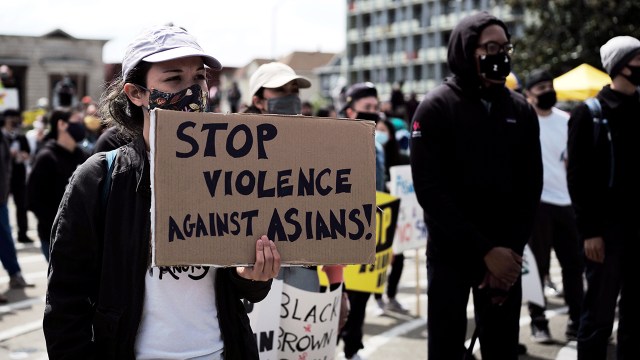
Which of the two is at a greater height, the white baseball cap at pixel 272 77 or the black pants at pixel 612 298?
the white baseball cap at pixel 272 77

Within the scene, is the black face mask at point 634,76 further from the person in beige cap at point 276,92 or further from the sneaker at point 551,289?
the sneaker at point 551,289

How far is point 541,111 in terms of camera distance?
7805 mm

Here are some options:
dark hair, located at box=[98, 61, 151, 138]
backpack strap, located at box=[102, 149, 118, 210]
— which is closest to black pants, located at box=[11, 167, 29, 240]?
dark hair, located at box=[98, 61, 151, 138]

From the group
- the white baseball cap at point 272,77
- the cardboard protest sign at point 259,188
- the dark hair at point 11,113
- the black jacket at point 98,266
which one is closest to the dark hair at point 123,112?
the black jacket at point 98,266

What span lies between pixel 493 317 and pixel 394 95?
15.1 meters

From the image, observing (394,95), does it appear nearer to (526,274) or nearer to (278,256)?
(526,274)

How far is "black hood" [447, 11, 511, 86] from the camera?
429 centimetres

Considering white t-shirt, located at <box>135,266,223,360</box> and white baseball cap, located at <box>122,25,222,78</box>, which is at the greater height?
white baseball cap, located at <box>122,25,222,78</box>

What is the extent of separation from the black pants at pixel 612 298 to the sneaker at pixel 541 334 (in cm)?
187

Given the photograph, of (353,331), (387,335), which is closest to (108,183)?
(353,331)

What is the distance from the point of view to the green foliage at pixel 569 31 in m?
30.7

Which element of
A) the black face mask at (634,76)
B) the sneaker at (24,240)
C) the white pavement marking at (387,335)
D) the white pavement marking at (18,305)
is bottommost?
the sneaker at (24,240)

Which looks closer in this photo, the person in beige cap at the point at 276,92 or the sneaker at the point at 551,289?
the person in beige cap at the point at 276,92

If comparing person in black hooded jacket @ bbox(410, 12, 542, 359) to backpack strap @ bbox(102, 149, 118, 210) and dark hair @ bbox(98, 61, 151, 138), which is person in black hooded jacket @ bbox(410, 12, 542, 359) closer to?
dark hair @ bbox(98, 61, 151, 138)
